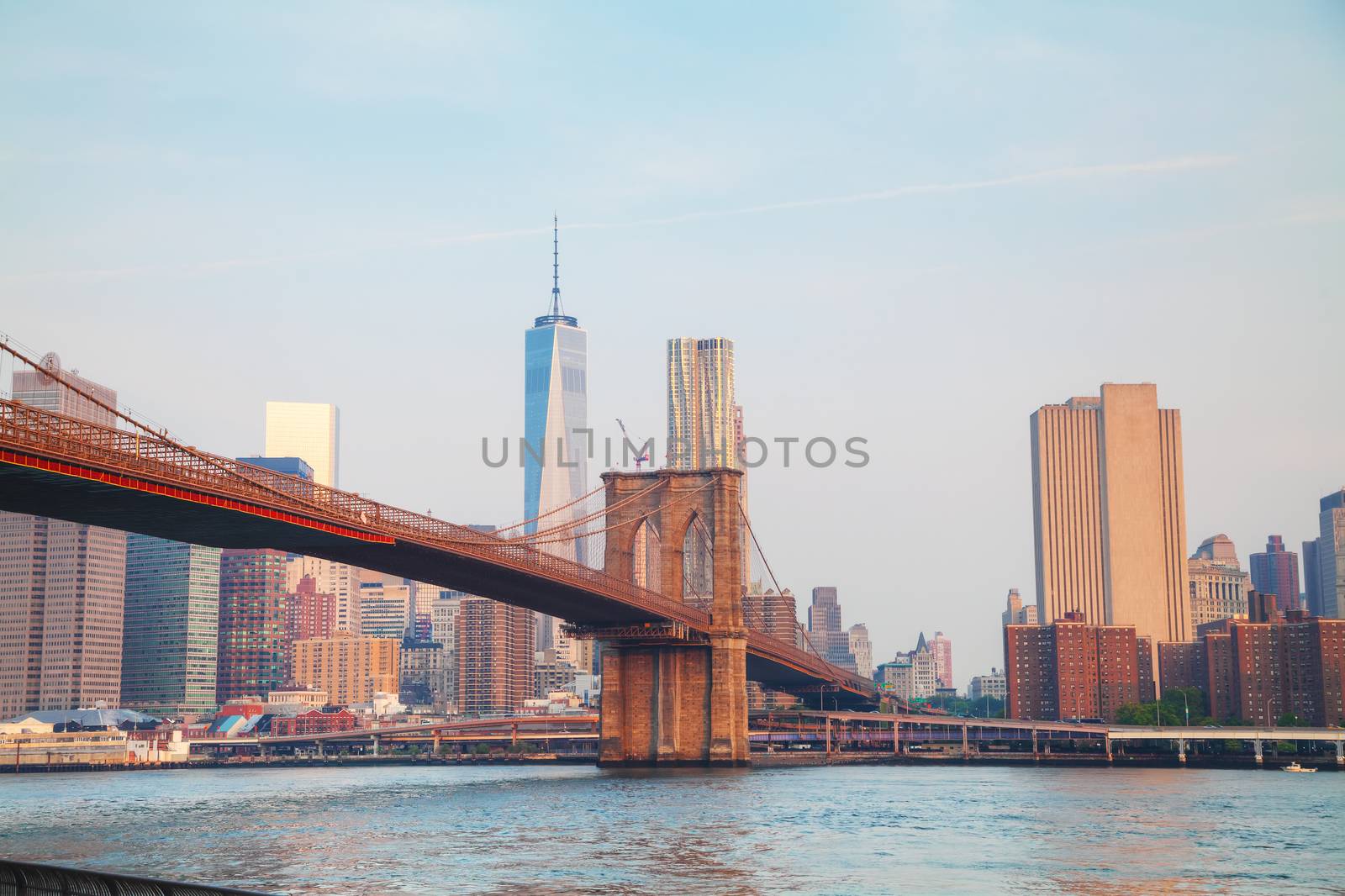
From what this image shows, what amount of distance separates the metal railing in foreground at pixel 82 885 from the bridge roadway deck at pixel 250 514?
23076 mm

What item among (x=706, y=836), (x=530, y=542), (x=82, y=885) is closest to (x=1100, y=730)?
(x=530, y=542)

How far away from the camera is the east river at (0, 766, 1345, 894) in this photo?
35.7m

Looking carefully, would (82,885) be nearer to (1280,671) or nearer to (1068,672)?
(1280,671)

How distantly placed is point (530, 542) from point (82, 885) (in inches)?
2529

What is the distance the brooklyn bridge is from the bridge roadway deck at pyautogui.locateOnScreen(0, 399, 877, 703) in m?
0.08

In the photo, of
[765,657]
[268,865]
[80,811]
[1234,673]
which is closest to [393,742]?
[765,657]

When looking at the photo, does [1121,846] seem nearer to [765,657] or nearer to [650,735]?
[650,735]

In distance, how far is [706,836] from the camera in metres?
46.4

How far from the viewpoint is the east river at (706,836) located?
117ft

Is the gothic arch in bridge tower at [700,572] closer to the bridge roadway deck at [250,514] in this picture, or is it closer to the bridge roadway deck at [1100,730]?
Result: the bridge roadway deck at [250,514]

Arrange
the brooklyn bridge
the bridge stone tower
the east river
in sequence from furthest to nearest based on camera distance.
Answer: the bridge stone tower < the brooklyn bridge < the east river

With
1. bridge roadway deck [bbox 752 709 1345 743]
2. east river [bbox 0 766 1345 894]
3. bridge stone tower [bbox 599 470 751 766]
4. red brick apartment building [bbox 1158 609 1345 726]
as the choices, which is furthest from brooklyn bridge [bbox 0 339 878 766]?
red brick apartment building [bbox 1158 609 1345 726]

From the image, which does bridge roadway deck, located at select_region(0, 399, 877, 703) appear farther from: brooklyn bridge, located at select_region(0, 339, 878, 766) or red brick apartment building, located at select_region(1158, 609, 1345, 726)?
red brick apartment building, located at select_region(1158, 609, 1345, 726)

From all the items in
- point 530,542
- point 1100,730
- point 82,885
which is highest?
point 530,542
